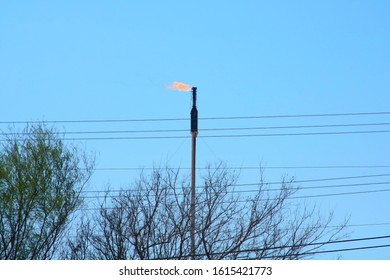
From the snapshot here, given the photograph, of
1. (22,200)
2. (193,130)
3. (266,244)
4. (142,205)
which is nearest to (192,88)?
(193,130)

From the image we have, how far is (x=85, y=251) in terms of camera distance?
1158 inches

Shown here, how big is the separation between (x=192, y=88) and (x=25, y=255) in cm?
920

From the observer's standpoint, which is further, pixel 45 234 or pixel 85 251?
pixel 45 234

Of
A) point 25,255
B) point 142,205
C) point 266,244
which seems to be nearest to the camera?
point 266,244

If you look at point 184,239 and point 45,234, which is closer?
point 184,239

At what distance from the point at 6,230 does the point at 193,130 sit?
9.22m

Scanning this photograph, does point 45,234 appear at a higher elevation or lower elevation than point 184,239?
higher

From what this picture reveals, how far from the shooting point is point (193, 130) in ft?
99.6
